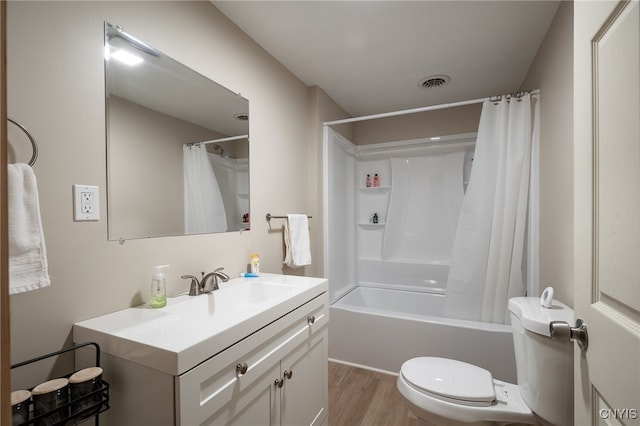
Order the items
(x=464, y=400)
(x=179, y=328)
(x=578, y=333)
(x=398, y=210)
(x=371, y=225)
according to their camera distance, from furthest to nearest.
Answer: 1. (x=371, y=225)
2. (x=398, y=210)
3. (x=464, y=400)
4. (x=179, y=328)
5. (x=578, y=333)

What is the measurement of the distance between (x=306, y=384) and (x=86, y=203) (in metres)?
1.19

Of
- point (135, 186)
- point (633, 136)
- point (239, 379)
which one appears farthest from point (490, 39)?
point (239, 379)

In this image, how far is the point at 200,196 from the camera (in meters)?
1.50

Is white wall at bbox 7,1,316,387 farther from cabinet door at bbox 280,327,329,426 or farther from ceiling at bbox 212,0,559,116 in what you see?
cabinet door at bbox 280,327,329,426

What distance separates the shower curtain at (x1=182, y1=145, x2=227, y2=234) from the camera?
1421 millimetres

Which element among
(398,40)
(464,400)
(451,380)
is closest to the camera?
(464,400)

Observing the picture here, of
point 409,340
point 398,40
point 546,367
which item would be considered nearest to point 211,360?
point 546,367

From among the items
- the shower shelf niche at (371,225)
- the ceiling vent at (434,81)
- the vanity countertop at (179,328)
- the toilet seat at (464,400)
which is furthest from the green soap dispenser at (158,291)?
the shower shelf niche at (371,225)

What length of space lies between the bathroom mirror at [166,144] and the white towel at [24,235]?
314mm

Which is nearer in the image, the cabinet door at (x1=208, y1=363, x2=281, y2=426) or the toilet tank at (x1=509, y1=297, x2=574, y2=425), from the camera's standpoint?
the cabinet door at (x1=208, y1=363, x2=281, y2=426)

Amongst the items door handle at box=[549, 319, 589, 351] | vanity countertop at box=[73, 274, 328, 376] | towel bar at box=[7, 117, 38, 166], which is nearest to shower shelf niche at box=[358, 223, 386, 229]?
vanity countertop at box=[73, 274, 328, 376]

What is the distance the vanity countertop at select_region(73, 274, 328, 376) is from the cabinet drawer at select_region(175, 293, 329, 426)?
29mm

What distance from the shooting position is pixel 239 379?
962mm

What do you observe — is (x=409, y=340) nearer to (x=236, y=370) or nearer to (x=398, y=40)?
(x=236, y=370)
